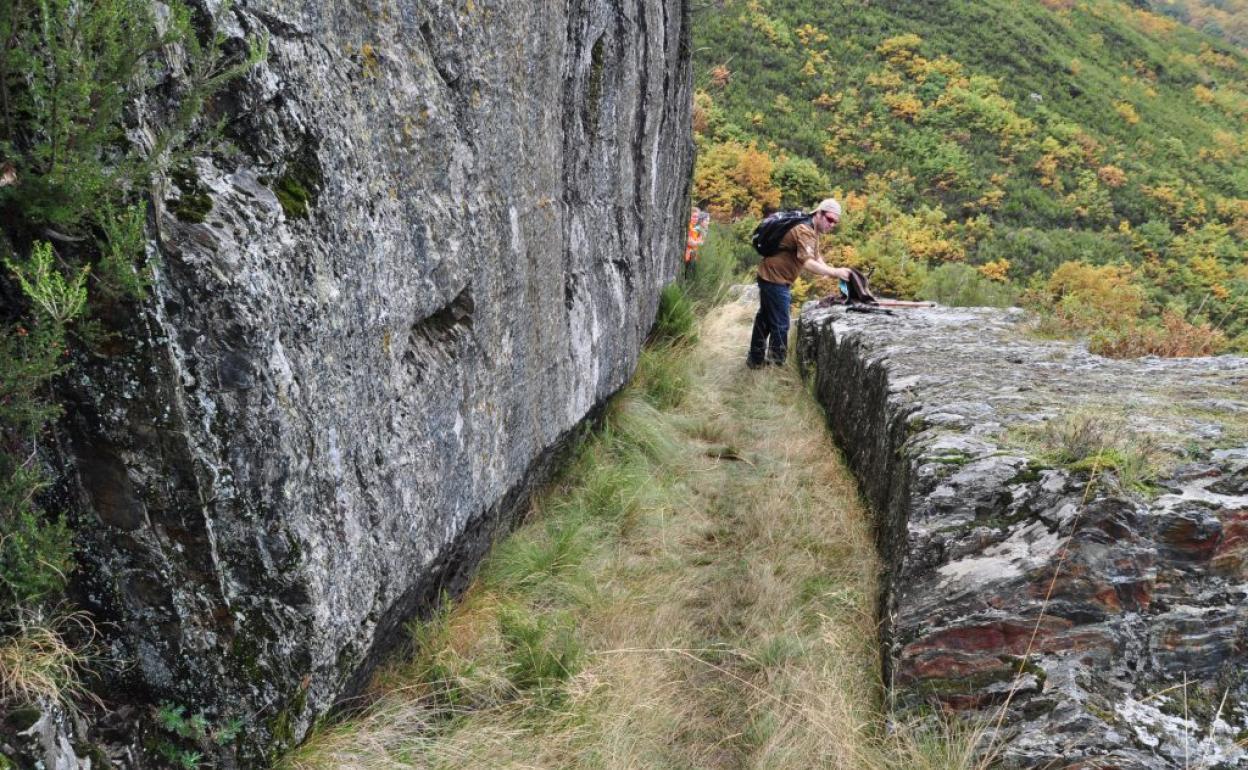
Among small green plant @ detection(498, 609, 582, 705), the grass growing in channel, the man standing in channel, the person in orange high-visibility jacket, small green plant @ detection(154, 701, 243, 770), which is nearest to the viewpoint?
small green plant @ detection(154, 701, 243, 770)

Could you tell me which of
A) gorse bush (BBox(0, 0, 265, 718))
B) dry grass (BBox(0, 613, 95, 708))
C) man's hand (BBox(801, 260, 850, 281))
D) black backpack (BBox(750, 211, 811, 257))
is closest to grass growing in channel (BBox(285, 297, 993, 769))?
dry grass (BBox(0, 613, 95, 708))

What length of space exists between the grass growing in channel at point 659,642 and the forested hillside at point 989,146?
9660mm

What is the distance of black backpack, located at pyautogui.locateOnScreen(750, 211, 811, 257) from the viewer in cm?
751

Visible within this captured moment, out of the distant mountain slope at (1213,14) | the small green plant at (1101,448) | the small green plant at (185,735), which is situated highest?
the distant mountain slope at (1213,14)

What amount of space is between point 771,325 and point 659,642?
4964 mm

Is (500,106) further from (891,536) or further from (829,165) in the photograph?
(829,165)

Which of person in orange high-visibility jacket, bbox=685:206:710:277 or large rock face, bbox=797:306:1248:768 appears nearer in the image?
large rock face, bbox=797:306:1248:768

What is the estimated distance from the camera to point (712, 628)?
384 centimetres

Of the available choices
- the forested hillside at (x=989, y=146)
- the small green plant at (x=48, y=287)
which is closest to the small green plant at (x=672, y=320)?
the small green plant at (x=48, y=287)

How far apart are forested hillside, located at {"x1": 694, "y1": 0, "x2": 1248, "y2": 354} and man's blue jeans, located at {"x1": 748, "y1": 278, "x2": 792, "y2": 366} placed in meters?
6.18

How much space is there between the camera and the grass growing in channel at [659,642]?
2881 millimetres

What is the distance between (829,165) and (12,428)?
2535 cm

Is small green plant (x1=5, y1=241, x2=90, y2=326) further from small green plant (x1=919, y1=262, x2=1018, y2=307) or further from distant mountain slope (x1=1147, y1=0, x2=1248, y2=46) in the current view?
distant mountain slope (x1=1147, y1=0, x2=1248, y2=46)

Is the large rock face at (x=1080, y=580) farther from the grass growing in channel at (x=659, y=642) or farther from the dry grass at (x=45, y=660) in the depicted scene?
the dry grass at (x=45, y=660)
